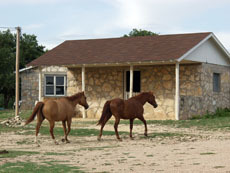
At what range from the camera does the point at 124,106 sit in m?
15.7

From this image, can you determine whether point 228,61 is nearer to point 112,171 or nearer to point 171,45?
point 171,45

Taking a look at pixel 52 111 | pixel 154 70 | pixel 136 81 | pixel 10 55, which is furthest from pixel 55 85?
pixel 52 111

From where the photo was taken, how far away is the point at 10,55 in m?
43.1

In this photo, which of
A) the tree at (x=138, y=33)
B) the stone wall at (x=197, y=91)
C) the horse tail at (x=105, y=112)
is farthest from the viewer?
the tree at (x=138, y=33)

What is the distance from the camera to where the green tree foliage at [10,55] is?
1632 inches

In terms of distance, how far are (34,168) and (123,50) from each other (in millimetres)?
17729

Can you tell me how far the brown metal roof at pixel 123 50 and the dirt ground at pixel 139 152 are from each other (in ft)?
25.0

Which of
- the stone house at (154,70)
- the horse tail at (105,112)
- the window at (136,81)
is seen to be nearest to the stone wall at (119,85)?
the stone house at (154,70)

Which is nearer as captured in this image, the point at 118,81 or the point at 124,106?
the point at 124,106

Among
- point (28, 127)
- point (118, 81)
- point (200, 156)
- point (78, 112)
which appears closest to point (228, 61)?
point (118, 81)

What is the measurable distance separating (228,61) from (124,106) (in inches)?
608

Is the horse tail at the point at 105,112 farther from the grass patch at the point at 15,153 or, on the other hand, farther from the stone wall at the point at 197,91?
the stone wall at the point at 197,91

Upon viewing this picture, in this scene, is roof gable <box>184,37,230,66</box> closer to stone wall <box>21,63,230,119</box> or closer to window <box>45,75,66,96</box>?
stone wall <box>21,63,230,119</box>

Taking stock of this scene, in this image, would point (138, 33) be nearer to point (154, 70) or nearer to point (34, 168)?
point (154, 70)
